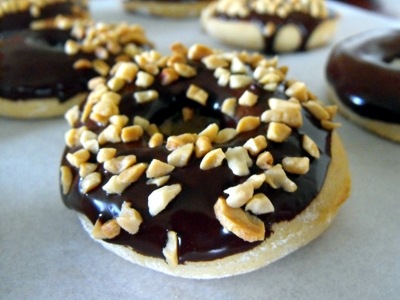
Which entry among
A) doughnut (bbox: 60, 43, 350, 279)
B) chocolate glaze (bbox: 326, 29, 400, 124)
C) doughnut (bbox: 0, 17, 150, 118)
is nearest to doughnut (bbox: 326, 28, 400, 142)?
chocolate glaze (bbox: 326, 29, 400, 124)

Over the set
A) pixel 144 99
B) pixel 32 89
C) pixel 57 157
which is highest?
pixel 144 99

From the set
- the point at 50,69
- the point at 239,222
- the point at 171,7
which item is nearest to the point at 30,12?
the point at 50,69

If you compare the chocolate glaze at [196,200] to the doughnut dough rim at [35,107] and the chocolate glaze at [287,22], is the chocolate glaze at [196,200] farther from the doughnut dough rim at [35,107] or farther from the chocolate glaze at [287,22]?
the chocolate glaze at [287,22]

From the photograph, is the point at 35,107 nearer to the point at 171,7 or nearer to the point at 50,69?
the point at 50,69

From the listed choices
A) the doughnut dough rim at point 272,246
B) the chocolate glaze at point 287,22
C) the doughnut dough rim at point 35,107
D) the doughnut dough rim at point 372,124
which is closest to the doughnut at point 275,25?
the chocolate glaze at point 287,22

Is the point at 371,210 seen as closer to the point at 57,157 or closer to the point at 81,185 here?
the point at 81,185

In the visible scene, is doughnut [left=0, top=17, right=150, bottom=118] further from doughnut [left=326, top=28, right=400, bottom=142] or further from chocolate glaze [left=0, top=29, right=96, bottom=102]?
doughnut [left=326, top=28, right=400, bottom=142]

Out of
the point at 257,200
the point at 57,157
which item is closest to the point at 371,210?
the point at 257,200
